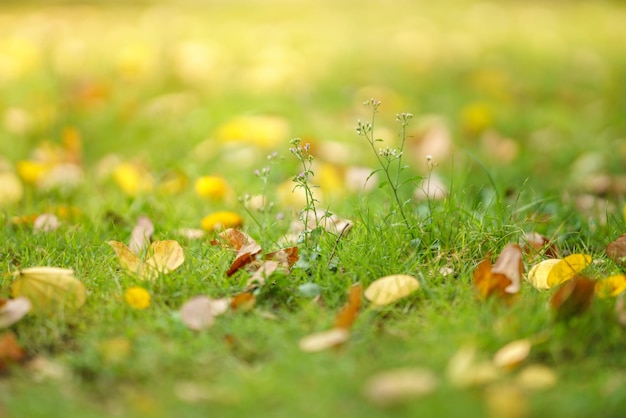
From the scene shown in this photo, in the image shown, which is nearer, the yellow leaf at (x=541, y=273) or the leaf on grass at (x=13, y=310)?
the leaf on grass at (x=13, y=310)

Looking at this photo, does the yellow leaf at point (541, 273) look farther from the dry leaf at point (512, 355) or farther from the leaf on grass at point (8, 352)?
the leaf on grass at point (8, 352)

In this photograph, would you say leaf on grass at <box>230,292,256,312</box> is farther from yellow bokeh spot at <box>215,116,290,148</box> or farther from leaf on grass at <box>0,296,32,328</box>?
yellow bokeh spot at <box>215,116,290,148</box>

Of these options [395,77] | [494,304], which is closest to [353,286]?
[494,304]

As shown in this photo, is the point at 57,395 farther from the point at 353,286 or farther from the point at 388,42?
the point at 388,42

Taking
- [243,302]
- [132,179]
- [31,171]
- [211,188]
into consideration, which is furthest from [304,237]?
[31,171]

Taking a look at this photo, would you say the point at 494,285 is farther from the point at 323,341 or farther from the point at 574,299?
the point at 323,341

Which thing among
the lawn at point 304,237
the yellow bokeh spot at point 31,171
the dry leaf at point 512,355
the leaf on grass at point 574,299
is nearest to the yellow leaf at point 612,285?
the lawn at point 304,237

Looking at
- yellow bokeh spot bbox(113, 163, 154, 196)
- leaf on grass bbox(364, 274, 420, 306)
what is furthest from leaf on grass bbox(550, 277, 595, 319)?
yellow bokeh spot bbox(113, 163, 154, 196)
